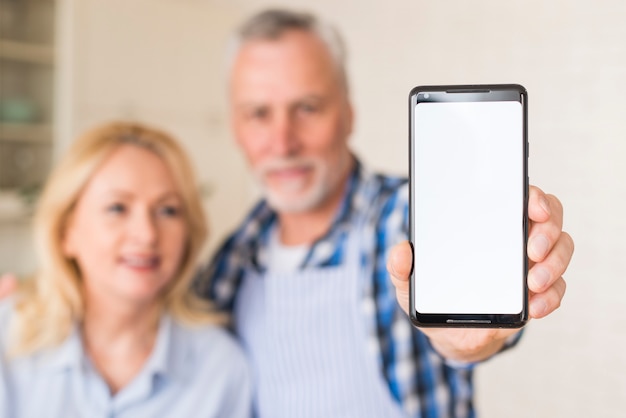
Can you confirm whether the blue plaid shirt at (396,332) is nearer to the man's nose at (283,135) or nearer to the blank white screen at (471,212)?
the man's nose at (283,135)

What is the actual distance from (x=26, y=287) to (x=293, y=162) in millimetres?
323

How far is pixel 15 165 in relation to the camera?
1.42 m

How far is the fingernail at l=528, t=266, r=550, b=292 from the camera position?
9.7 inches

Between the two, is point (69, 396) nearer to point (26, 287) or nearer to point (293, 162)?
point (26, 287)

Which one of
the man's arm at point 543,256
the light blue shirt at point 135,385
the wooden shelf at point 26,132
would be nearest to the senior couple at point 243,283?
the light blue shirt at point 135,385

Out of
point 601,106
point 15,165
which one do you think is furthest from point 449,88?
point 15,165

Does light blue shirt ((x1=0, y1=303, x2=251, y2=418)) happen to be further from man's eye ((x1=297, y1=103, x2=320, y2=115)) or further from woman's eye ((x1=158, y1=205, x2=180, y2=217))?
man's eye ((x1=297, y1=103, x2=320, y2=115))

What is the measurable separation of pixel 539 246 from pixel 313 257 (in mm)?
378

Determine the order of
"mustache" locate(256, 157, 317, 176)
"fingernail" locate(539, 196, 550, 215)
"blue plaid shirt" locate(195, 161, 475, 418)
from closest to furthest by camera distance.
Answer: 1. "fingernail" locate(539, 196, 550, 215)
2. "blue plaid shirt" locate(195, 161, 475, 418)
3. "mustache" locate(256, 157, 317, 176)

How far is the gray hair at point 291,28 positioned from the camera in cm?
62

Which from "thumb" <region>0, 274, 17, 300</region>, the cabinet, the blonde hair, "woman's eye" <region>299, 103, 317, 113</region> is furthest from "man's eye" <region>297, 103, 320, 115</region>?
the cabinet

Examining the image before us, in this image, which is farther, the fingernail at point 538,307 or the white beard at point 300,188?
the white beard at point 300,188

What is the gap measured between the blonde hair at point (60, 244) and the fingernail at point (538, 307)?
0.43 m

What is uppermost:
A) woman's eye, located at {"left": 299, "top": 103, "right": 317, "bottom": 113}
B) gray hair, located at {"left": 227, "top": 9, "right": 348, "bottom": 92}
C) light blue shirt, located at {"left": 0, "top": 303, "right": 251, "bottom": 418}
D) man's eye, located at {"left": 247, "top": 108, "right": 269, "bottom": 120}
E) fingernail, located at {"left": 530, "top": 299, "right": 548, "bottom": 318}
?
gray hair, located at {"left": 227, "top": 9, "right": 348, "bottom": 92}
